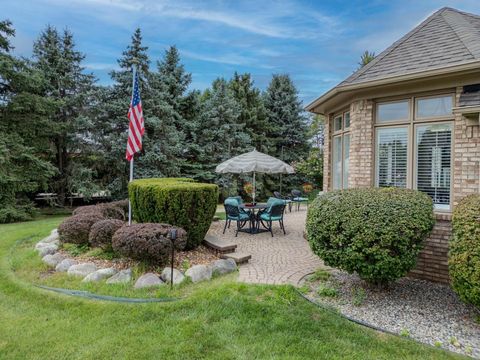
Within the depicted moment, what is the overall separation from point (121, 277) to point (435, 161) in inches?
214

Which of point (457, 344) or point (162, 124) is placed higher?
point (162, 124)

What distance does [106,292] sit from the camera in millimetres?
4426

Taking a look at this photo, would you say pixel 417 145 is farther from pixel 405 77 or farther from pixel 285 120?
pixel 285 120

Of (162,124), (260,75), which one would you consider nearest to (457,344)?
(162,124)

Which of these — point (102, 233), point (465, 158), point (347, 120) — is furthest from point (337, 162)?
point (102, 233)

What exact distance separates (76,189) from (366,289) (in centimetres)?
1387

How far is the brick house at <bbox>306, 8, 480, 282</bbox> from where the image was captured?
16.0 ft

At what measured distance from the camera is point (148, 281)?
4.65 metres

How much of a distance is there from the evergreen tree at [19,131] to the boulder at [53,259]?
770 centimetres

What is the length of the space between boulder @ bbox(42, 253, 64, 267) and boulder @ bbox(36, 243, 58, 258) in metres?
0.28

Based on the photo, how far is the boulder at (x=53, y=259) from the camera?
5.64m

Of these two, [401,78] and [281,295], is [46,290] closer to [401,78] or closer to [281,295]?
[281,295]

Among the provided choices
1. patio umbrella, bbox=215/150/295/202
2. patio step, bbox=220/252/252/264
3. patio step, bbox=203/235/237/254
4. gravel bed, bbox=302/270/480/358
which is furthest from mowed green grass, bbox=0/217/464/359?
patio umbrella, bbox=215/150/295/202

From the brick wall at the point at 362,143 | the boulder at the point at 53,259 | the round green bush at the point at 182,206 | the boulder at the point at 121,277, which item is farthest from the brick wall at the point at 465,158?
the boulder at the point at 53,259
